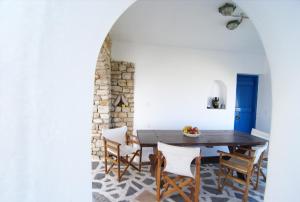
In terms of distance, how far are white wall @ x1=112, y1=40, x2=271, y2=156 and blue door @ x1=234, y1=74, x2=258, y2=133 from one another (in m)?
0.37

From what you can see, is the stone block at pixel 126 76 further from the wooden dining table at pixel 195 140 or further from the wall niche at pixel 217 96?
the wall niche at pixel 217 96

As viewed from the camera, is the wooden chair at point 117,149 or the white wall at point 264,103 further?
the white wall at point 264,103

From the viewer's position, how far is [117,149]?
2.66 metres

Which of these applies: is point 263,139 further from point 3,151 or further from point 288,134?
point 3,151

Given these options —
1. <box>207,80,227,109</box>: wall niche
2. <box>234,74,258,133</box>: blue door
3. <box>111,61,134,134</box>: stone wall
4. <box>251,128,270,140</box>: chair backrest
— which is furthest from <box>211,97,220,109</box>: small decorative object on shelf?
<box>111,61,134,134</box>: stone wall

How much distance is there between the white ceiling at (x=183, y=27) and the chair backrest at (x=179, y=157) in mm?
2004

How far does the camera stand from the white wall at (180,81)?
147 inches

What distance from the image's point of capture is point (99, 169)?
305 centimetres

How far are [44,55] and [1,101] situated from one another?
0.24 metres

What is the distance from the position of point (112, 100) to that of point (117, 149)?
1.31 m

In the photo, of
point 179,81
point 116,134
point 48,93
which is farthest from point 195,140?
point 48,93

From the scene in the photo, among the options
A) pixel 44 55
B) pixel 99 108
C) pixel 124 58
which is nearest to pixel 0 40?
pixel 44 55

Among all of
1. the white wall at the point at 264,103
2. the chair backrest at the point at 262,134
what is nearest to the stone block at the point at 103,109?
the chair backrest at the point at 262,134

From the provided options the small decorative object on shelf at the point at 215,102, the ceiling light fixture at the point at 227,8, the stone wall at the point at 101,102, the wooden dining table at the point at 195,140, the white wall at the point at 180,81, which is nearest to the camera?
the ceiling light fixture at the point at 227,8
